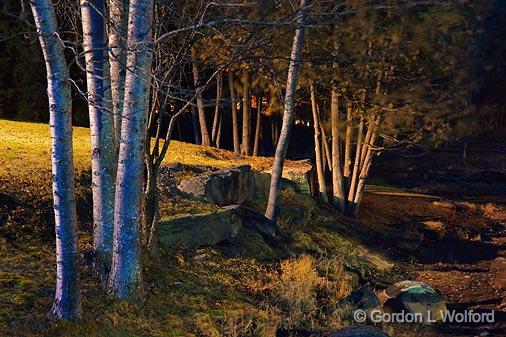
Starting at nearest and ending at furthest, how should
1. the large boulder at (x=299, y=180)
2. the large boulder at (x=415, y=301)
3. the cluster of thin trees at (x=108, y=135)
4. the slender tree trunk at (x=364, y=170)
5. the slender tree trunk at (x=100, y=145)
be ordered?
the cluster of thin trees at (x=108, y=135) < the slender tree trunk at (x=100, y=145) < the large boulder at (x=415, y=301) < the slender tree trunk at (x=364, y=170) < the large boulder at (x=299, y=180)

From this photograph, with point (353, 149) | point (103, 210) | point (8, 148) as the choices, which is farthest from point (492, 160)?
point (103, 210)

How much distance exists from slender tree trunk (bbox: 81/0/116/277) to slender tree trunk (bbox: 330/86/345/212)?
9214 millimetres

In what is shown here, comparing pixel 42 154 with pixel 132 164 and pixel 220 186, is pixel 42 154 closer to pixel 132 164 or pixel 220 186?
pixel 220 186

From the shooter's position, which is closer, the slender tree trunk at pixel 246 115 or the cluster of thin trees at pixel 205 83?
the cluster of thin trees at pixel 205 83

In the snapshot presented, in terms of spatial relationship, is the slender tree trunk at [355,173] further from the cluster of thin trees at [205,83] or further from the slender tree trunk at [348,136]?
the slender tree trunk at [348,136]

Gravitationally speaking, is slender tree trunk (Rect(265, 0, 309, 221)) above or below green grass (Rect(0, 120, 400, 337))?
above

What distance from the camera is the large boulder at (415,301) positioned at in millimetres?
9938

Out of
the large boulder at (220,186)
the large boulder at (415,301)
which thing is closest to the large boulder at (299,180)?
the large boulder at (220,186)

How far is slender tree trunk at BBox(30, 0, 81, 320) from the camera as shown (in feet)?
18.8

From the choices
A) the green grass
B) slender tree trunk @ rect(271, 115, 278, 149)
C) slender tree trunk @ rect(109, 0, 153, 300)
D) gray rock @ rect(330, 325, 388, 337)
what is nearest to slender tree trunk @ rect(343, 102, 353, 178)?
the green grass

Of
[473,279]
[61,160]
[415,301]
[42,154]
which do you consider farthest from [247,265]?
[473,279]

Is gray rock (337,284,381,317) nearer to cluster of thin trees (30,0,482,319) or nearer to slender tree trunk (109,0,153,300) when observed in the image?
cluster of thin trees (30,0,482,319)

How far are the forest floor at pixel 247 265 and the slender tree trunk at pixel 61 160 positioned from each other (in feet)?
1.01

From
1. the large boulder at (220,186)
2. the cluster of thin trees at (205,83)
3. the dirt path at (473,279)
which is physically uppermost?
the cluster of thin trees at (205,83)
